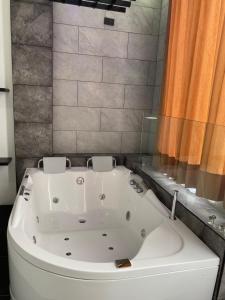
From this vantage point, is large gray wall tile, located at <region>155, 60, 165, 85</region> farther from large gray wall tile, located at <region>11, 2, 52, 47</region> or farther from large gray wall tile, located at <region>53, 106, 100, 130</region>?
large gray wall tile, located at <region>11, 2, 52, 47</region>

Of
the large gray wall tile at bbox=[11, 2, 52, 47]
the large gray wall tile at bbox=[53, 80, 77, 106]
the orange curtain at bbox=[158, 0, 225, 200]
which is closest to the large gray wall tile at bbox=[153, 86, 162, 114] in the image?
the orange curtain at bbox=[158, 0, 225, 200]

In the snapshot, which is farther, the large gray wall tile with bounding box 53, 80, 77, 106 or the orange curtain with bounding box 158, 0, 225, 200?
the large gray wall tile with bounding box 53, 80, 77, 106

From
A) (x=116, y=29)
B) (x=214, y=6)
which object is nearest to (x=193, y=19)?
(x=214, y=6)

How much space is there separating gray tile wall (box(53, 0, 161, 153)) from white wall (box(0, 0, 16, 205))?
441 mm

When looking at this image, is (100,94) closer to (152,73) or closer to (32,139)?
(152,73)

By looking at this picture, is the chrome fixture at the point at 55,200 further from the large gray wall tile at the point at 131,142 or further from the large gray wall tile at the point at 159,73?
the large gray wall tile at the point at 159,73

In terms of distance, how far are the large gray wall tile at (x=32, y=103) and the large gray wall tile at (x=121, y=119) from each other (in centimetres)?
64

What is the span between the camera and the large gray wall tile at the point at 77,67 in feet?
8.12

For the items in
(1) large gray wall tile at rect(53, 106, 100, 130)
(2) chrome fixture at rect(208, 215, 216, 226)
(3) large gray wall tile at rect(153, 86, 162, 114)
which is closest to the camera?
(2) chrome fixture at rect(208, 215, 216, 226)

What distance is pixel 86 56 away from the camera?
253 centimetres

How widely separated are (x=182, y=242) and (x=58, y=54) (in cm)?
212

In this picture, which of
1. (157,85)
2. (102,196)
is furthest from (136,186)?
(157,85)

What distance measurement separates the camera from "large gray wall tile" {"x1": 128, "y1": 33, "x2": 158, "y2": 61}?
2625 millimetres

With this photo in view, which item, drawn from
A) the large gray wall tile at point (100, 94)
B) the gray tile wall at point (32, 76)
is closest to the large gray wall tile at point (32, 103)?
the gray tile wall at point (32, 76)
